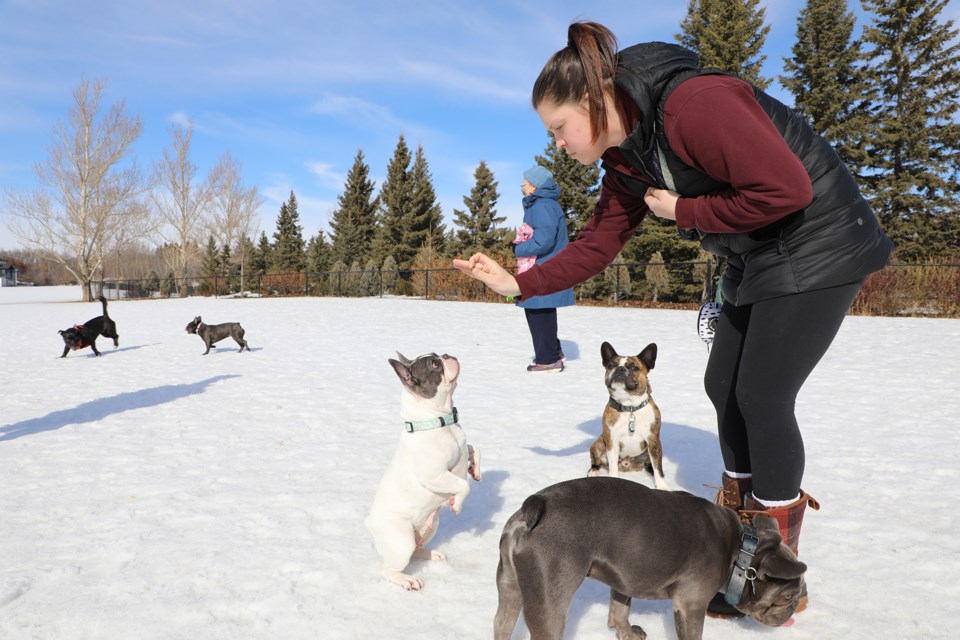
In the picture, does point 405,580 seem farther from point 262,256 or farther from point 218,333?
point 262,256

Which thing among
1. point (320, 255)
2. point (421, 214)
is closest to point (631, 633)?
point (421, 214)

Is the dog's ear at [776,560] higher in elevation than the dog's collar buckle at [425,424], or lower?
lower

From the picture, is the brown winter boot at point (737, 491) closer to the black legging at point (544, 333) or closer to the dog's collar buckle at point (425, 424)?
the dog's collar buckle at point (425, 424)

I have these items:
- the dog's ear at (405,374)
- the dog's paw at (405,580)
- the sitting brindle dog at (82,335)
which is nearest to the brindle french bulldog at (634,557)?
the dog's paw at (405,580)

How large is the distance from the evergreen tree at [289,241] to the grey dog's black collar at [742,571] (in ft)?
194

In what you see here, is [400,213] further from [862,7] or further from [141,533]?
[141,533]

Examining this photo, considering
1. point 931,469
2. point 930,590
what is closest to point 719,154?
point 930,590

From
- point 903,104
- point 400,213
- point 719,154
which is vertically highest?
point 903,104

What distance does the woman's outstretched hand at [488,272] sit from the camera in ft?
8.38

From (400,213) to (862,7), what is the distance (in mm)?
31199

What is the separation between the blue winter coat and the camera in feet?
25.1

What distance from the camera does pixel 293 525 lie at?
10.6ft

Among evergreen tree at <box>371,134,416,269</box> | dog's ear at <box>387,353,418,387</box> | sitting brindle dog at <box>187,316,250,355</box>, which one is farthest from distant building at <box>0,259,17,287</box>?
dog's ear at <box>387,353,418,387</box>

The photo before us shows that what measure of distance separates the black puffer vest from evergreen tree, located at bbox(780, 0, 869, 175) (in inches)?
1217
